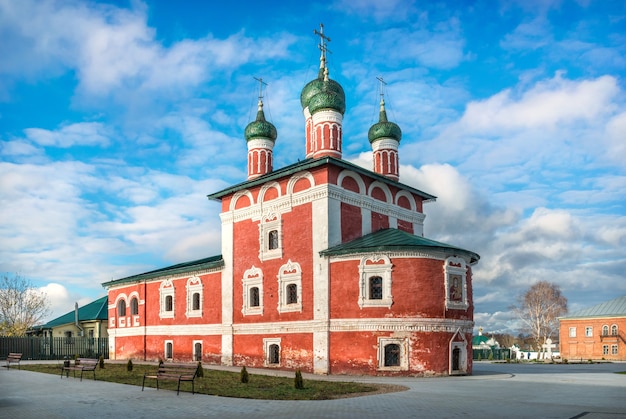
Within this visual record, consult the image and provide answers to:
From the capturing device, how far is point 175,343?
29.4 meters

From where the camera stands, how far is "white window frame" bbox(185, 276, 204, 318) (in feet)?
93.2

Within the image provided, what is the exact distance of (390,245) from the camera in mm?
21141

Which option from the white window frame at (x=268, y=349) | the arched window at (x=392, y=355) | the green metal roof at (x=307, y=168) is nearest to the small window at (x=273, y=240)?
the green metal roof at (x=307, y=168)

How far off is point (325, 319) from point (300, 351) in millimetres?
1910

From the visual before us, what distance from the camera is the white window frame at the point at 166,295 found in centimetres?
2990

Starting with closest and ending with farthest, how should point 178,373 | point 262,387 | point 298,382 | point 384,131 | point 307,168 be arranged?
1. point 178,373
2. point 298,382
3. point 262,387
4. point 307,168
5. point 384,131

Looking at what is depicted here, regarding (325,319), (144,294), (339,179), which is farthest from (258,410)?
(144,294)

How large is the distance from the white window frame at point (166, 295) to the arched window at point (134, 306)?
2.64m

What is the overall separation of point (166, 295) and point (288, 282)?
29.8ft

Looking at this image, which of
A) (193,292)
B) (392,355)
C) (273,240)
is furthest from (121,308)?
(392,355)

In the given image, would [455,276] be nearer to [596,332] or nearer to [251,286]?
[251,286]

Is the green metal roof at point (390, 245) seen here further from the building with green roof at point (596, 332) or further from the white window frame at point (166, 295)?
the building with green roof at point (596, 332)

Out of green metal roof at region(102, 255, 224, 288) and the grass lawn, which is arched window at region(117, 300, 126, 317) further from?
the grass lawn

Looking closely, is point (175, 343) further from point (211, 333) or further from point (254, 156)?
point (254, 156)
